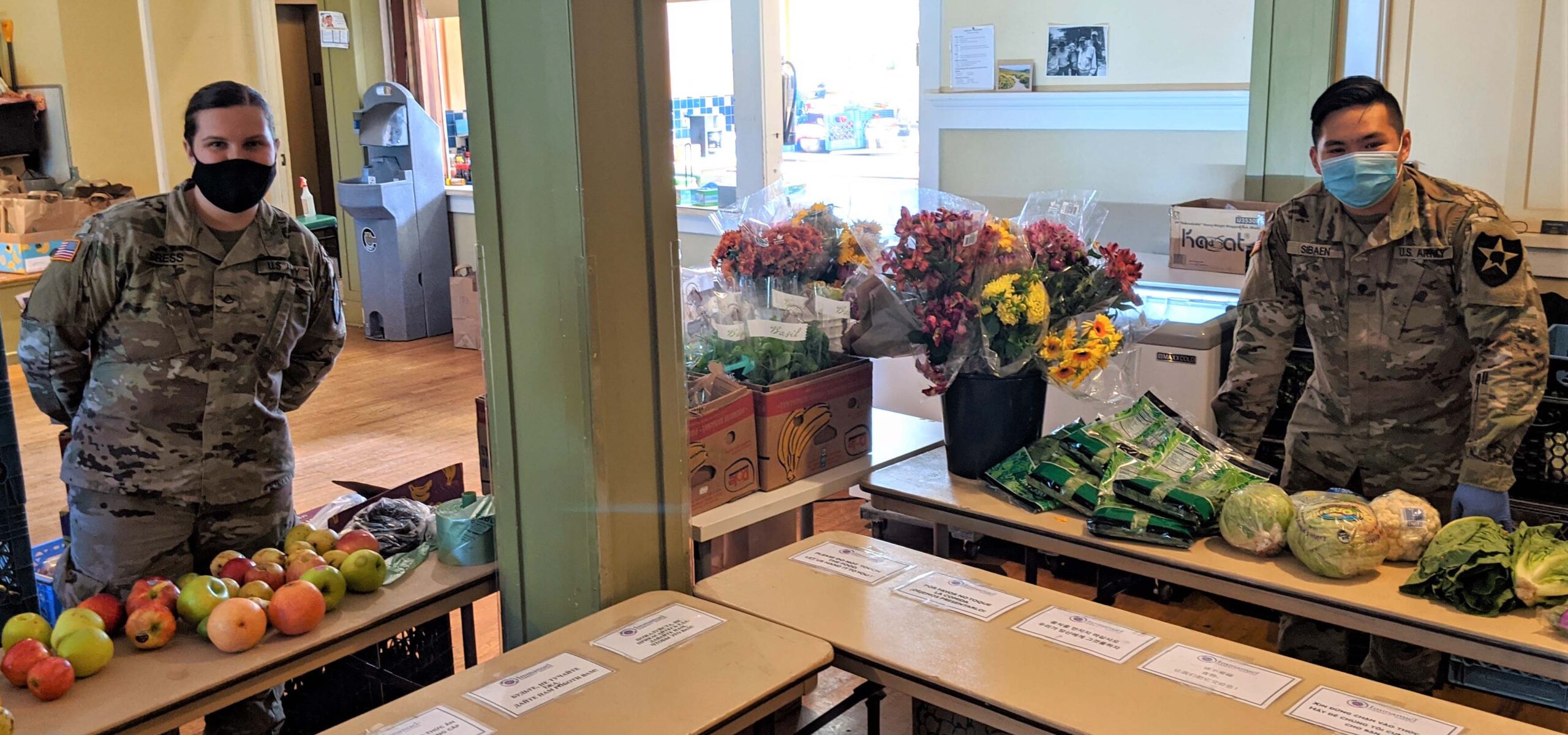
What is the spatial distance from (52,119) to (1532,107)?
24.9ft

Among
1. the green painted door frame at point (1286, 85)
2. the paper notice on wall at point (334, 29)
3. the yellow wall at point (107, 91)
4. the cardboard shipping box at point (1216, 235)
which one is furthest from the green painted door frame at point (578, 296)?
the paper notice on wall at point (334, 29)

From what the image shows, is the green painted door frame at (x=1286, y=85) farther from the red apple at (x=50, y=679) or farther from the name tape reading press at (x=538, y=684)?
the red apple at (x=50, y=679)

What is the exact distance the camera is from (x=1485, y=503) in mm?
2318

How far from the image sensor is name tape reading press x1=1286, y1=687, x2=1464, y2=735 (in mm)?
1600

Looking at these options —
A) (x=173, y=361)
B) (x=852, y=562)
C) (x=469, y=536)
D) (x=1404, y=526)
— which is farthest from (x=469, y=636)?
(x=1404, y=526)

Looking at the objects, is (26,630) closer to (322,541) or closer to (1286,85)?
(322,541)

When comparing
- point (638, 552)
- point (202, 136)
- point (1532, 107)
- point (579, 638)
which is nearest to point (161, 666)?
point (579, 638)

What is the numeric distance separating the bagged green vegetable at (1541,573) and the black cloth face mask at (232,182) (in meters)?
2.37

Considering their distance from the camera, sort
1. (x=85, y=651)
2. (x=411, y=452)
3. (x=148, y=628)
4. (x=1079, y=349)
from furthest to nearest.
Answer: (x=411, y=452)
(x=1079, y=349)
(x=148, y=628)
(x=85, y=651)

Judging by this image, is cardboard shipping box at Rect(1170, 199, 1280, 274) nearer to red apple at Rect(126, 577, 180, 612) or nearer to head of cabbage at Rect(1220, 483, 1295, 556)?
head of cabbage at Rect(1220, 483, 1295, 556)

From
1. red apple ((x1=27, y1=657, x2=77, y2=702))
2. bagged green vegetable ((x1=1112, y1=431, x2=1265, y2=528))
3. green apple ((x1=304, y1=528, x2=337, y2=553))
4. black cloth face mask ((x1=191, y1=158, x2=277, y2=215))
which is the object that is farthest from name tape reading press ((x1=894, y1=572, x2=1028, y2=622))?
black cloth face mask ((x1=191, y1=158, x2=277, y2=215))

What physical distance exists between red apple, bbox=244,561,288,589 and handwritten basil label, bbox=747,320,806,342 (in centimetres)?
104

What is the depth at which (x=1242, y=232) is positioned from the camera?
146 inches

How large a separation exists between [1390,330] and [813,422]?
128 centimetres
